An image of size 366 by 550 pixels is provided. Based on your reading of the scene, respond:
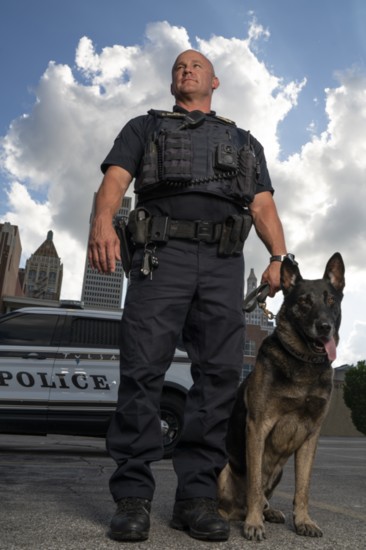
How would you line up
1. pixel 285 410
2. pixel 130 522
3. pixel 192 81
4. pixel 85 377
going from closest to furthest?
pixel 130 522, pixel 285 410, pixel 192 81, pixel 85 377

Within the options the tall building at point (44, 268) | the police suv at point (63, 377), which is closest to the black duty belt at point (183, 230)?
the police suv at point (63, 377)

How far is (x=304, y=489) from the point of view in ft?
8.20

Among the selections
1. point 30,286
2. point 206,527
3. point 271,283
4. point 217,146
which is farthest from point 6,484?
point 30,286

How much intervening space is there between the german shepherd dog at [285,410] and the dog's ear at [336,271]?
0.13 metres

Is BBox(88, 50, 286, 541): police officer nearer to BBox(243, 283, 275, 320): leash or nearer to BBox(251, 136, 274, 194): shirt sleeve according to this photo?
BBox(243, 283, 275, 320): leash

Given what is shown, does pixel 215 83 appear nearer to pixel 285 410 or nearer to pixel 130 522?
pixel 285 410

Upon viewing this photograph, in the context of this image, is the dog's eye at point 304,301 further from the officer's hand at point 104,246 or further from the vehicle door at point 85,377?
the vehicle door at point 85,377

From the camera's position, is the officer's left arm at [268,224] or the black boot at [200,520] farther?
the officer's left arm at [268,224]

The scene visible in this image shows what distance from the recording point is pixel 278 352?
2.65m

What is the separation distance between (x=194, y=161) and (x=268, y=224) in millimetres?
568

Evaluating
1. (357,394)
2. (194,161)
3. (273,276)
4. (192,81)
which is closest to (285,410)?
(273,276)

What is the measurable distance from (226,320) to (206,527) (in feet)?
3.00

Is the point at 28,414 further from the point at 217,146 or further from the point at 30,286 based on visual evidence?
the point at 30,286

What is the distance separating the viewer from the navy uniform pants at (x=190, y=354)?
2498mm
